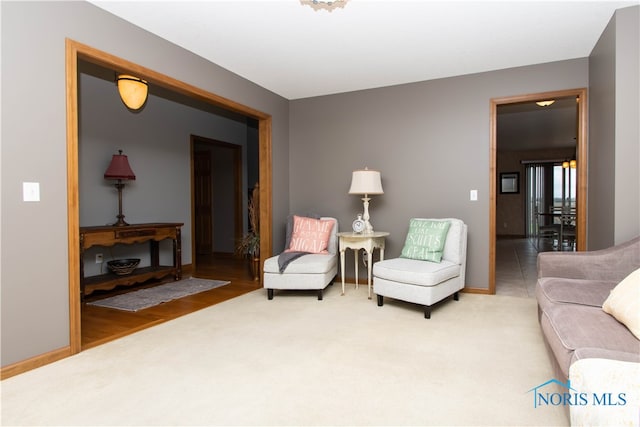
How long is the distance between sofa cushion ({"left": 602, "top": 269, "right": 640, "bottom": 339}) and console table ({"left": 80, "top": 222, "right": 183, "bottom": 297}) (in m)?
4.12

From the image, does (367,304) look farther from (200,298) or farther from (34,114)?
(34,114)

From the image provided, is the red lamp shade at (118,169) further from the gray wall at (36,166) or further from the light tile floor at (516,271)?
the light tile floor at (516,271)

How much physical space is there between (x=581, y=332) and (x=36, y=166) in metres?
3.01

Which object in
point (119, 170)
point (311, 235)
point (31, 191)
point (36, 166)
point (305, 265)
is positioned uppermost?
point (119, 170)

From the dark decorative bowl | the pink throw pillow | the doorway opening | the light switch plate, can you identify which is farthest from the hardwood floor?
the doorway opening

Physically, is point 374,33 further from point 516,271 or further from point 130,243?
point 516,271

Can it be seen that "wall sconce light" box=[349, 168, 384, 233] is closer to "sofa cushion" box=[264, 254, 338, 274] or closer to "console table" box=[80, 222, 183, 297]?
"sofa cushion" box=[264, 254, 338, 274]

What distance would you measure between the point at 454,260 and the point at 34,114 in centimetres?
355

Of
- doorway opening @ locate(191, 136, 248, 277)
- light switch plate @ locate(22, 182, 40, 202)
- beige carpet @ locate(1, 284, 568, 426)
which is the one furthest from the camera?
doorway opening @ locate(191, 136, 248, 277)

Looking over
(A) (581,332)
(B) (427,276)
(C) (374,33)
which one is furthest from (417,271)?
(C) (374,33)

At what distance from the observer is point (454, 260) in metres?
3.67

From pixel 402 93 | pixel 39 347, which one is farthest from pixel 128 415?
pixel 402 93

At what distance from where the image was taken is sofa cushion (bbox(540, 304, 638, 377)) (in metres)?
1.47

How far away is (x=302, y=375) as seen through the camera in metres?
2.09
